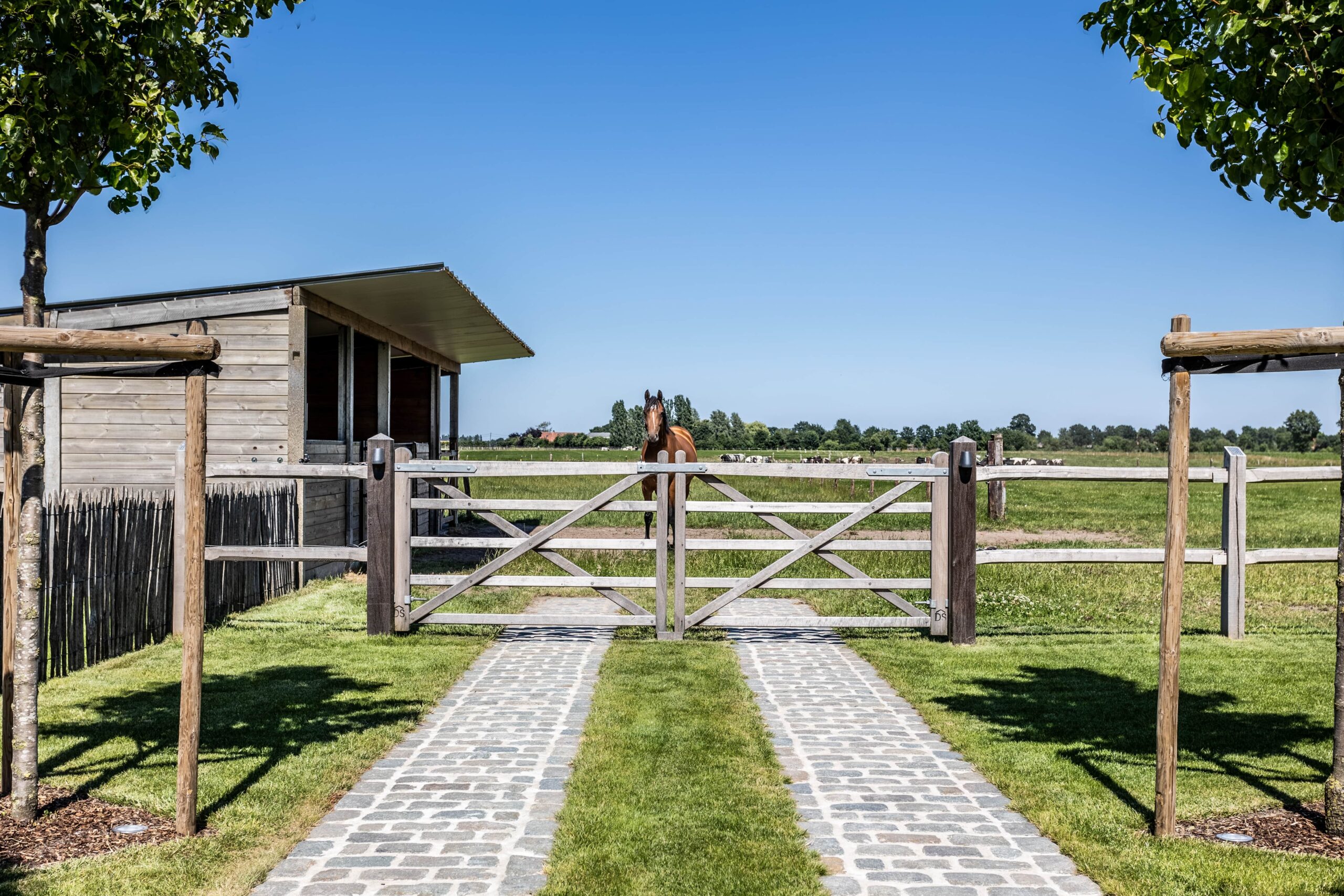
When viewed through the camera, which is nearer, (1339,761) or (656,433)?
(1339,761)

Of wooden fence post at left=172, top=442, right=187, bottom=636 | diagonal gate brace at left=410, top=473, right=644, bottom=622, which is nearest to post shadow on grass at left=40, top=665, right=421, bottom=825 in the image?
diagonal gate brace at left=410, top=473, right=644, bottom=622

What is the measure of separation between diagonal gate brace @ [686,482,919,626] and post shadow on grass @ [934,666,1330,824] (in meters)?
2.00

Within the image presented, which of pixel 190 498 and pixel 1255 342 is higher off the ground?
pixel 1255 342

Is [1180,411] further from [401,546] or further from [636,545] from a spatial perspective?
[401,546]

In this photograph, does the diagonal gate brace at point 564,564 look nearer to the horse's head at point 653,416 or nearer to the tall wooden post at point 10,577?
the tall wooden post at point 10,577

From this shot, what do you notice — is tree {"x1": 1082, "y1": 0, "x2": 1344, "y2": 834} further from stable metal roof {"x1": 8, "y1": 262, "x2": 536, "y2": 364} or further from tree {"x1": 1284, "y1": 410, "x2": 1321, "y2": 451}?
tree {"x1": 1284, "y1": 410, "x2": 1321, "y2": 451}

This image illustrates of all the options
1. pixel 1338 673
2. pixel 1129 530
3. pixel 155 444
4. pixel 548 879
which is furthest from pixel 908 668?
pixel 1129 530

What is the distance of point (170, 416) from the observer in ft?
42.6

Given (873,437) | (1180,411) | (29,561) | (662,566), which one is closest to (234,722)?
(29,561)

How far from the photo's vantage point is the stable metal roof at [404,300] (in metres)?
12.6

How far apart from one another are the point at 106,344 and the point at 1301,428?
137 metres

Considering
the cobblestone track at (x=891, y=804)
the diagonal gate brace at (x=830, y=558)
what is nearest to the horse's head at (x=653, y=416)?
the diagonal gate brace at (x=830, y=558)

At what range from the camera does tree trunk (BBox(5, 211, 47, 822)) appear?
15.1 ft

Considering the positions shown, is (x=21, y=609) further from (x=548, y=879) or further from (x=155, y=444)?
(x=155, y=444)
